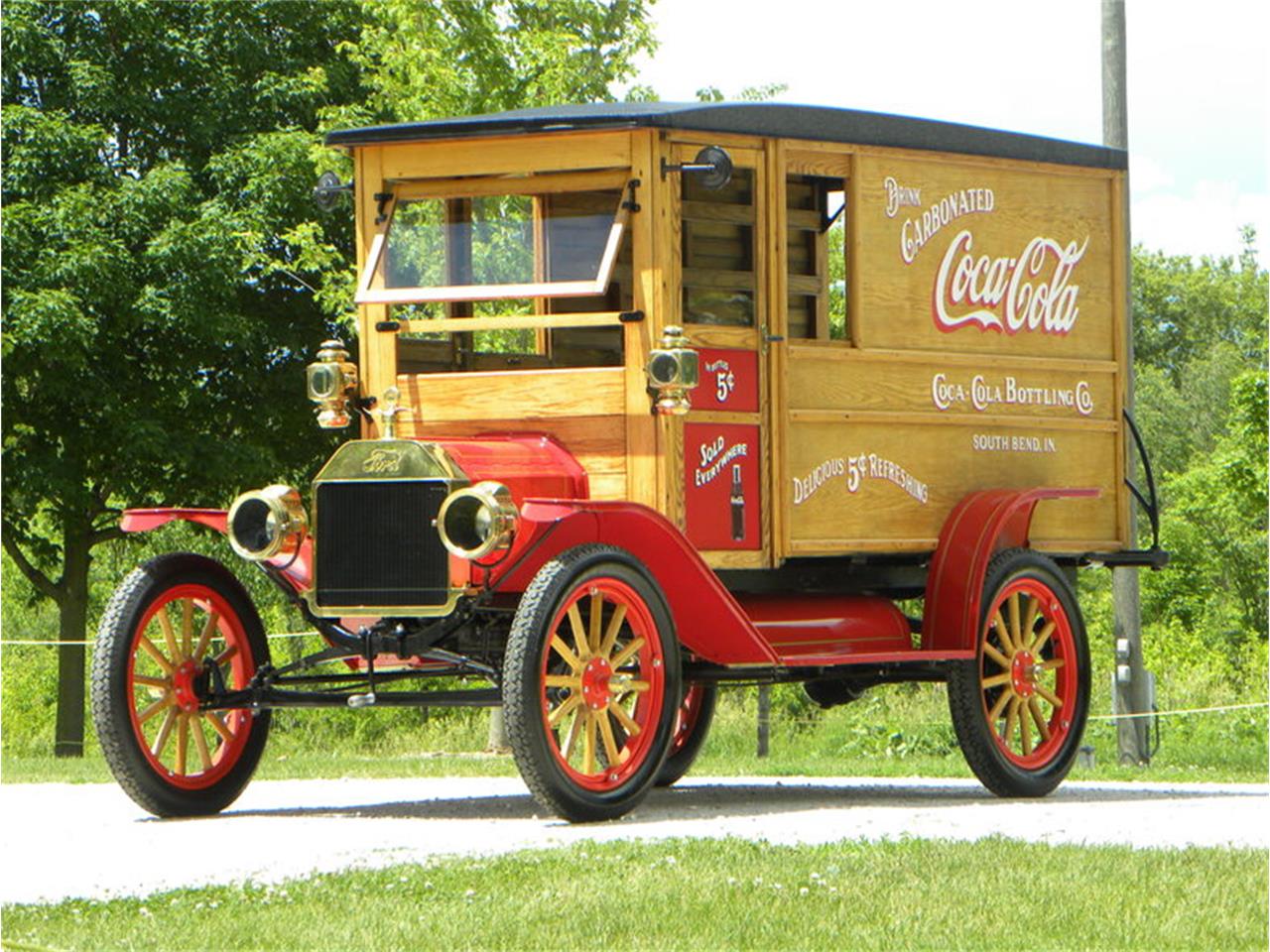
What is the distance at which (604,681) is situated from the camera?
10375 millimetres

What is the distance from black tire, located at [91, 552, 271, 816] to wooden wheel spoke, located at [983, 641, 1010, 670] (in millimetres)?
3665

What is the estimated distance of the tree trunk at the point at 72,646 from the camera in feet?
84.9

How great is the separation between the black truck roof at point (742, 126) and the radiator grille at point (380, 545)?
195 centimetres

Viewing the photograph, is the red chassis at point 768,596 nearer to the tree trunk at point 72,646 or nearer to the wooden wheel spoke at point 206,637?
the wooden wheel spoke at point 206,637

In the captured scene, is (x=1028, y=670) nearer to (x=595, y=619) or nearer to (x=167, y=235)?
(x=595, y=619)

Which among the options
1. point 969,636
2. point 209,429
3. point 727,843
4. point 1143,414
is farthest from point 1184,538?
point 727,843

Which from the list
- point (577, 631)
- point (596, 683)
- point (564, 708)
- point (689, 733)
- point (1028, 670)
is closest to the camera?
point (564, 708)

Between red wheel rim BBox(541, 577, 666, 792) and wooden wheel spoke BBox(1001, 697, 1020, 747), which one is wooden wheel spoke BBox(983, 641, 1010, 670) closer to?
wooden wheel spoke BBox(1001, 697, 1020, 747)

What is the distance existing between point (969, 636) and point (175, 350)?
15162 mm

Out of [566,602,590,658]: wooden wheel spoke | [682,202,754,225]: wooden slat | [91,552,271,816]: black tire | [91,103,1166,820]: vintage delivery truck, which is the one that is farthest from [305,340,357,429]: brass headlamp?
[566,602,590,658]: wooden wheel spoke

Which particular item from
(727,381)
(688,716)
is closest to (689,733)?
(688,716)

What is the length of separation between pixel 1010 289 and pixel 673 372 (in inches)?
117

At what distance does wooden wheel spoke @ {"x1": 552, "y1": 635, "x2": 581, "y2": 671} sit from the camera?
10.1 metres

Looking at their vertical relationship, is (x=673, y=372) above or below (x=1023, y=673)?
above
